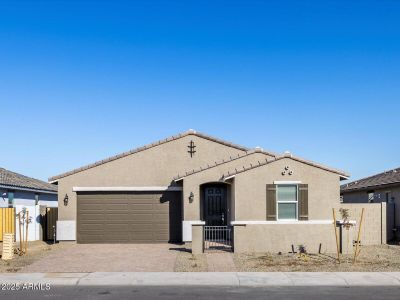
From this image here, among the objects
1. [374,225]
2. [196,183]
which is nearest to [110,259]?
[196,183]

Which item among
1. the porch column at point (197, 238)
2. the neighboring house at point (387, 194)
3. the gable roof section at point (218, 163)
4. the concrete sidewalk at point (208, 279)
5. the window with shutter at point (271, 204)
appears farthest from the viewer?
the neighboring house at point (387, 194)

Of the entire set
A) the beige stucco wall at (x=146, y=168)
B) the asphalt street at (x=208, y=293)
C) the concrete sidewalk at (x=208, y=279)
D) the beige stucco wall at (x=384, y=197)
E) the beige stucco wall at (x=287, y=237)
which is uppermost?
the beige stucco wall at (x=146, y=168)

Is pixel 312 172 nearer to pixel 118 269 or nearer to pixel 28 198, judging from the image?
pixel 118 269

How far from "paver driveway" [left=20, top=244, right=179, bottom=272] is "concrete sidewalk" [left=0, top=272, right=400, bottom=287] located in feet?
3.43

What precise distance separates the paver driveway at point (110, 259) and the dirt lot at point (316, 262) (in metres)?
2.61

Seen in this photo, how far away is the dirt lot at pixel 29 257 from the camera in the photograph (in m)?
16.0

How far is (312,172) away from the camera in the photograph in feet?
64.5

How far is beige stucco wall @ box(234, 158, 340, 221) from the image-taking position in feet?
63.9

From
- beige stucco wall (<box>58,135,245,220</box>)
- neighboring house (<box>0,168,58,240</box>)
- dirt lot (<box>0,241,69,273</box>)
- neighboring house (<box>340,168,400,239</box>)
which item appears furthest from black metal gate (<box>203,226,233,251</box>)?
neighboring house (<box>0,168,58,240</box>)

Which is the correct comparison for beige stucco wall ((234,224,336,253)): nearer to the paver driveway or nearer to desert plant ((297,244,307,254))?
desert plant ((297,244,307,254))

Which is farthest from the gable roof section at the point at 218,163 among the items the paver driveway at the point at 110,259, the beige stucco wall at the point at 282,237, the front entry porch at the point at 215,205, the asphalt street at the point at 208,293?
the asphalt street at the point at 208,293

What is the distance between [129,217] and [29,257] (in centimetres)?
596

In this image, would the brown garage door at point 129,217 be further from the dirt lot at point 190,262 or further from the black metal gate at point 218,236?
the dirt lot at point 190,262

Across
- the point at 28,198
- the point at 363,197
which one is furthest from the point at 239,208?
the point at 28,198
